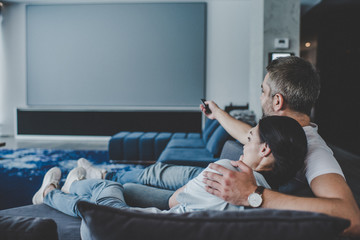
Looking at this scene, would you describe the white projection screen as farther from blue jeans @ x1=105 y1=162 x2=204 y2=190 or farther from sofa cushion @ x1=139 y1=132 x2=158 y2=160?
blue jeans @ x1=105 y1=162 x2=204 y2=190

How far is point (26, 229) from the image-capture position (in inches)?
25.0

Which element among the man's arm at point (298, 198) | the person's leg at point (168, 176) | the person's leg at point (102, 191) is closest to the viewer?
the man's arm at point (298, 198)

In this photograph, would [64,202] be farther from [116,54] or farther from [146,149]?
[116,54]

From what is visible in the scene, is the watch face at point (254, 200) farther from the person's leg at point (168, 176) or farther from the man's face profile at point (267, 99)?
the person's leg at point (168, 176)

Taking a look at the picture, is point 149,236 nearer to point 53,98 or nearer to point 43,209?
point 43,209

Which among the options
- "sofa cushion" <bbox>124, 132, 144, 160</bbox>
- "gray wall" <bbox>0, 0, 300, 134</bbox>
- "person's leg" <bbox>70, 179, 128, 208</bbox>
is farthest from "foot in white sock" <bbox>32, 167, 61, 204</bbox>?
"gray wall" <bbox>0, 0, 300, 134</bbox>

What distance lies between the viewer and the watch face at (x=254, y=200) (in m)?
0.94

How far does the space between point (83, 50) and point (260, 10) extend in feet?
12.6

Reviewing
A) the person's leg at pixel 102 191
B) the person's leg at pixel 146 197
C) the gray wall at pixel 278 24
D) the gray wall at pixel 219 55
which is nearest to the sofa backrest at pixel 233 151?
the person's leg at pixel 146 197

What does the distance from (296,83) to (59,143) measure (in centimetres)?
538

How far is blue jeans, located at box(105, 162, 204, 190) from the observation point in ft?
5.81

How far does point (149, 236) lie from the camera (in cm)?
59

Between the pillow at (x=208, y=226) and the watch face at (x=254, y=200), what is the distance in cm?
32

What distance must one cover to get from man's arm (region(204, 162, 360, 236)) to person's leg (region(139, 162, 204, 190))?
77cm
